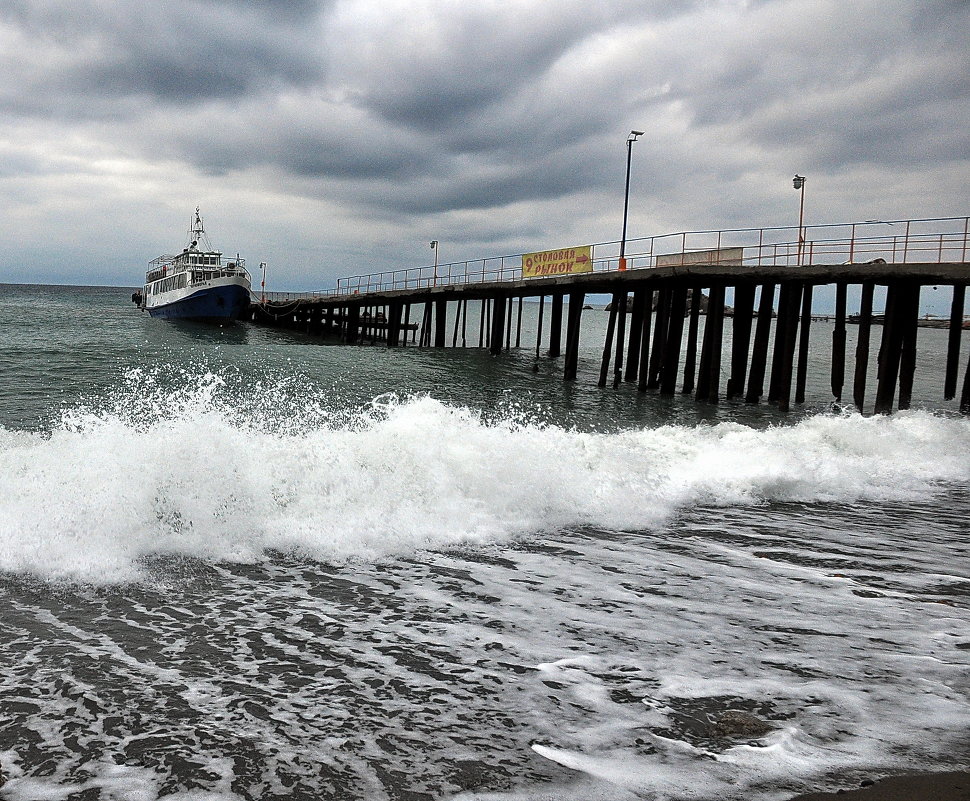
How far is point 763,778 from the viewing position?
10.1ft

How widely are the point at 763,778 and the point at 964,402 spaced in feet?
63.9

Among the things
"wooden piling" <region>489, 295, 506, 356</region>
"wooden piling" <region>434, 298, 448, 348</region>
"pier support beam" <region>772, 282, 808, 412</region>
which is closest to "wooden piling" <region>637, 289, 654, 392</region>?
"pier support beam" <region>772, 282, 808, 412</region>

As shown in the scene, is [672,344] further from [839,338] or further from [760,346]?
[839,338]

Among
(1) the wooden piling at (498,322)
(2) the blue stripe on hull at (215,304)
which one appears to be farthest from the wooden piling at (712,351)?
(2) the blue stripe on hull at (215,304)

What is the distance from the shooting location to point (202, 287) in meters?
53.9

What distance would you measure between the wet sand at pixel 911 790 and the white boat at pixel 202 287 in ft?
183

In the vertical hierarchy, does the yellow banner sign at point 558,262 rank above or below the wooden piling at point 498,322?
above

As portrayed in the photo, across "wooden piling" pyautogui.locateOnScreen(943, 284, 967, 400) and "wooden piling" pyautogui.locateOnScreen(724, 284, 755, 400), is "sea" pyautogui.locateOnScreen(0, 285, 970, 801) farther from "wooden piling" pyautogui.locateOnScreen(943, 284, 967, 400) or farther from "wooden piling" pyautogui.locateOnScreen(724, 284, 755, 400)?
"wooden piling" pyautogui.locateOnScreen(724, 284, 755, 400)

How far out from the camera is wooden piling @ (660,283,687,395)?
23.3 metres

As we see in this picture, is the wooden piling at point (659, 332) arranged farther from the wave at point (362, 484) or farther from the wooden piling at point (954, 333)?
the wave at point (362, 484)

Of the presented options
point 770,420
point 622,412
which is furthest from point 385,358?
point 770,420

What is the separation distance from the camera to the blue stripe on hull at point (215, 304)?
54156 millimetres

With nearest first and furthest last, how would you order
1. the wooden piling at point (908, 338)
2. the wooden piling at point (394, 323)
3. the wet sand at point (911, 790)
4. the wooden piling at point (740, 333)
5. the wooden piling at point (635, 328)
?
the wet sand at point (911, 790) < the wooden piling at point (908, 338) < the wooden piling at point (740, 333) < the wooden piling at point (635, 328) < the wooden piling at point (394, 323)

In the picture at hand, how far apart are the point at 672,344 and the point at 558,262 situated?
23.5ft
